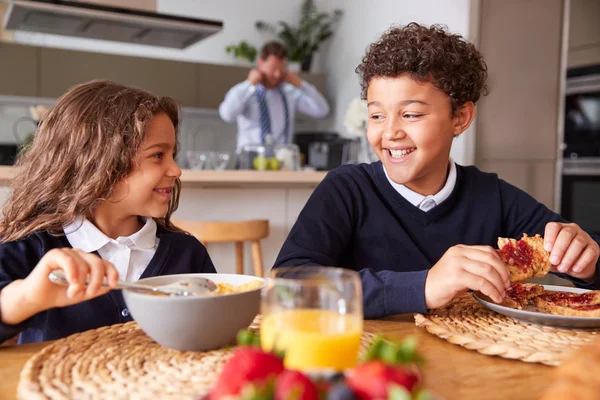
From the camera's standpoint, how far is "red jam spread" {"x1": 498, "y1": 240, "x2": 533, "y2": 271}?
0.93 metres

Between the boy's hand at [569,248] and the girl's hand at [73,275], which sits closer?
the girl's hand at [73,275]

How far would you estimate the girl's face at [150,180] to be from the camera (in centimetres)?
109

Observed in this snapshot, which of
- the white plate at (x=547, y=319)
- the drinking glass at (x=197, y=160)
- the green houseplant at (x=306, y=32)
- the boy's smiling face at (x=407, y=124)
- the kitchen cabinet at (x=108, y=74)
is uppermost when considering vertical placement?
the green houseplant at (x=306, y=32)

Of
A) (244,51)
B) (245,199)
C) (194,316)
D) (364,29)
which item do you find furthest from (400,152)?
(244,51)

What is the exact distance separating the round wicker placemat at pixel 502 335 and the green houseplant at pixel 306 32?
15.7ft

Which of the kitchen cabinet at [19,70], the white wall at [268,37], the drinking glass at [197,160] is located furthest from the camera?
the white wall at [268,37]

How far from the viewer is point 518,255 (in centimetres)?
94

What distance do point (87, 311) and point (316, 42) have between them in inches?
189

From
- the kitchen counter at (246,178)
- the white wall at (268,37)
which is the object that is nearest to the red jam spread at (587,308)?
the kitchen counter at (246,178)

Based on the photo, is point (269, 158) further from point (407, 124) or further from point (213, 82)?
point (213, 82)

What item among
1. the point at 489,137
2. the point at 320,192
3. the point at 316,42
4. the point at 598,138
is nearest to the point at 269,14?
the point at 316,42

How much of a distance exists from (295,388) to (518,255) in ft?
2.25

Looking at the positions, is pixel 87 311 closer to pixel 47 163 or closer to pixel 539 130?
pixel 47 163

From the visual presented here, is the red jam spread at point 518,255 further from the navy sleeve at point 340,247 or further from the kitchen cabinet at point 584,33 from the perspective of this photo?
the kitchen cabinet at point 584,33
